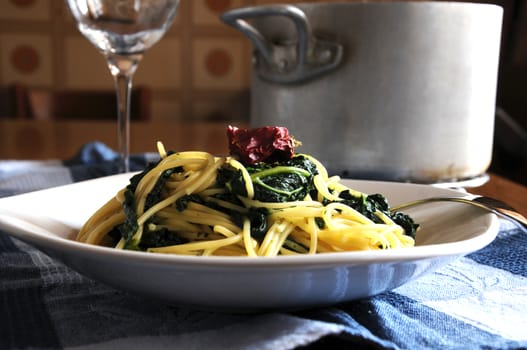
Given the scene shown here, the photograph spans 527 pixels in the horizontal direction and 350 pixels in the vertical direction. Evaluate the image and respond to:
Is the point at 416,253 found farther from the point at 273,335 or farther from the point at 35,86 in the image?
the point at 35,86

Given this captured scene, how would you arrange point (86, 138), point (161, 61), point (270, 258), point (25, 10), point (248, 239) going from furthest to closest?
1. point (161, 61)
2. point (25, 10)
3. point (86, 138)
4. point (248, 239)
5. point (270, 258)

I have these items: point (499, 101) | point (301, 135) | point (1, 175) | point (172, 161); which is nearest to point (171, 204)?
point (172, 161)

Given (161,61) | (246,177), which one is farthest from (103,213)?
(161,61)

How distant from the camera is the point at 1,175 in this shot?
118 cm

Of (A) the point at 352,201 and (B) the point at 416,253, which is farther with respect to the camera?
(A) the point at 352,201

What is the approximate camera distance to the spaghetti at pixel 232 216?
1.84 ft

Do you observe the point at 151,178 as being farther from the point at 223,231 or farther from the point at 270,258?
the point at 270,258

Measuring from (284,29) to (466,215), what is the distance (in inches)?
18.1

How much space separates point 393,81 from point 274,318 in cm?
55

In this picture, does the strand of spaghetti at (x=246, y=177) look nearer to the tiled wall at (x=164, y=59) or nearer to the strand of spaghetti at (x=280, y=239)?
the strand of spaghetti at (x=280, y=239)

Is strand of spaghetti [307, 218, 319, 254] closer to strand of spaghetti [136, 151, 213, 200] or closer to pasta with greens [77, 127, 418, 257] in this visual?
pasta with greens [77, 127, 418, 257]

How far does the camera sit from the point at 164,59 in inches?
157

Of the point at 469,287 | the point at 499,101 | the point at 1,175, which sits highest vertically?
the point at 469,287

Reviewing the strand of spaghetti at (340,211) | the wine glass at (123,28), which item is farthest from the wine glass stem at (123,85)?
the strand of spaghetti at (340,211)
